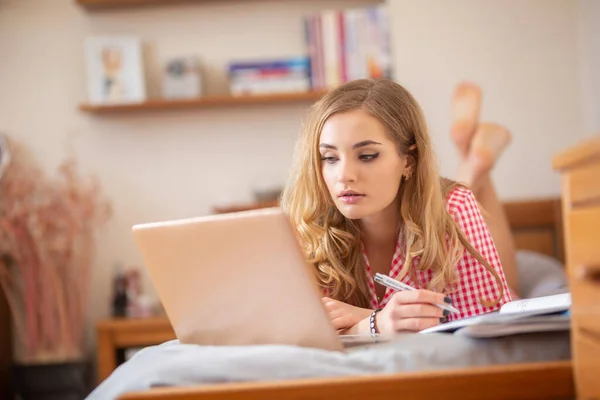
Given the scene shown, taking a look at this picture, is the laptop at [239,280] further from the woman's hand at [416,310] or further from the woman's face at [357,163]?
the woman's face at [357,163]

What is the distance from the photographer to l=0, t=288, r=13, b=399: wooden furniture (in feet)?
9.87

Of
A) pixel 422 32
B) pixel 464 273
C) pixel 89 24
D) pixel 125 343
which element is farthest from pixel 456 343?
pixel 89 24

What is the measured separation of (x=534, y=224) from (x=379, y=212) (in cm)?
156

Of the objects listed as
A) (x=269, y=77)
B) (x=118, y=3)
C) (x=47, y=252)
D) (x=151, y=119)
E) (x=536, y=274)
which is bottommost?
(x=536, y=274)

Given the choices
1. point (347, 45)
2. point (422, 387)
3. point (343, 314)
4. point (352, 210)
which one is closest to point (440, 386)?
point (422, 387)

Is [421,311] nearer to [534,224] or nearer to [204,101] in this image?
[534,224]

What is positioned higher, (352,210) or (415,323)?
(352,210)

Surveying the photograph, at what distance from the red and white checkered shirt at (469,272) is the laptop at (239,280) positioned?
1.48 feet

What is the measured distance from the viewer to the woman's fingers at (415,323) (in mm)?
1200

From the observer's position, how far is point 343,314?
1.43m

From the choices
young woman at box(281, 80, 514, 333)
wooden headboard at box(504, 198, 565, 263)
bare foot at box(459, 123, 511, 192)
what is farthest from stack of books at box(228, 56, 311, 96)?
young woman at box(281, 80, 514, 333)

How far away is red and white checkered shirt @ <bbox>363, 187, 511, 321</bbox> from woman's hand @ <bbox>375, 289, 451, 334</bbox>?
13.0 inches

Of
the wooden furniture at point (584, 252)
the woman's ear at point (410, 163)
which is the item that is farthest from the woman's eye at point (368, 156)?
the wooden furniture at point (584, 252)

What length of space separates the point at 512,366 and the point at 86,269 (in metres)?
2.47
